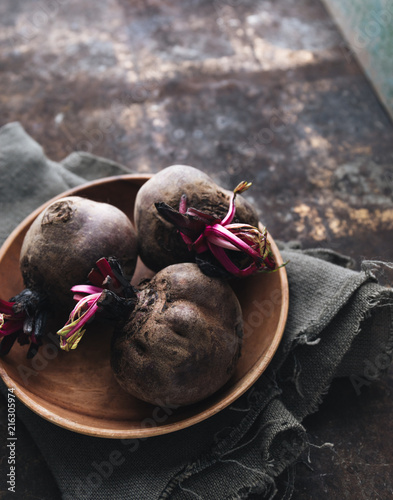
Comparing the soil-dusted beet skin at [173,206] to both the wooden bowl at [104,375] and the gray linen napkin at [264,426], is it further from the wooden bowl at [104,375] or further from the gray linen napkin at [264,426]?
the gray linen napkin at [264,426]

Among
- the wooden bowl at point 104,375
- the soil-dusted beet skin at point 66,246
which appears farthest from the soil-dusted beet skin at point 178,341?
the soil-dusted beet skin at point 66,246

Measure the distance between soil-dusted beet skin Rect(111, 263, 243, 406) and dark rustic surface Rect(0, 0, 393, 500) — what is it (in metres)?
0.62

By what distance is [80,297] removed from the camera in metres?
1.79

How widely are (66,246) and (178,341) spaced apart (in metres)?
0.59

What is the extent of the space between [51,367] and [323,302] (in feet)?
3.90

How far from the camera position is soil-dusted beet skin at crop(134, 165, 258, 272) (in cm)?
194

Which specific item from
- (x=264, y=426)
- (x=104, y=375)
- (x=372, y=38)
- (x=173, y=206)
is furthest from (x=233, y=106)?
(x=264, y=426)

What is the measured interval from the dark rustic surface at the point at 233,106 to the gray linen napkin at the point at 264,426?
0.17 m

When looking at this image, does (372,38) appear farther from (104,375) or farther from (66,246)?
(104,375)

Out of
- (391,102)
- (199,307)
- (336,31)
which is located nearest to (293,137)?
(391,102)

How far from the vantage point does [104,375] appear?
2.00 meters

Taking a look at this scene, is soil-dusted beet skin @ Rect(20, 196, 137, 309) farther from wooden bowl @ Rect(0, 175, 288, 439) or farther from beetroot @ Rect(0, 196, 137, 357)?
wooden bowl @ Rect(0, 175, 288, 439)

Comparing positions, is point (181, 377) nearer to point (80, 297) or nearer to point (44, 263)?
point (80, 297)

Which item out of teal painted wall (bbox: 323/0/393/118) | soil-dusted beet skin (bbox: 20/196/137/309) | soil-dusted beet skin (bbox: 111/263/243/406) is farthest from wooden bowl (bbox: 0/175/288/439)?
teal painted wall (bbox: 323/0/393/118)
